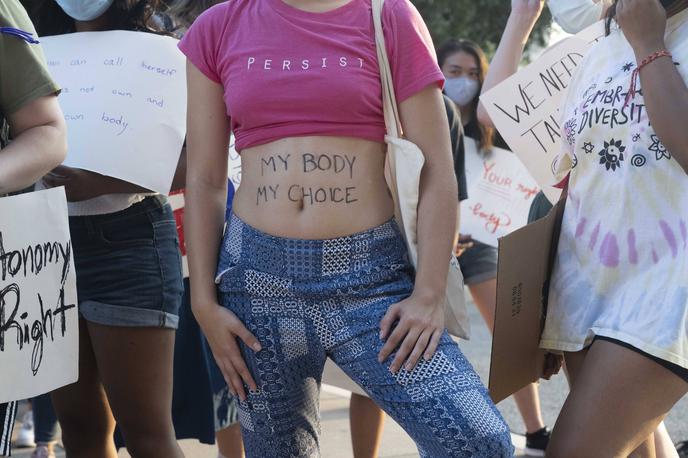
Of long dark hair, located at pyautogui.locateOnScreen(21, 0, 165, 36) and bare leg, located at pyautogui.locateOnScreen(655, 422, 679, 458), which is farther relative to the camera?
long dark hair, located at pyautogui.locateOnScreen(21, 0, 165, 36)

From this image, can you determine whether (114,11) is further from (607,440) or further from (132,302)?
(607,440)

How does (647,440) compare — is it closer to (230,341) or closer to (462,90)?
(230,341)

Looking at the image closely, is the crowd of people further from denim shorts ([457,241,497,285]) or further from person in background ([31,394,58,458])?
denim shorts ([457,241,497,285])

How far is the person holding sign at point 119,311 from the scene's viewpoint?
10.5 feet

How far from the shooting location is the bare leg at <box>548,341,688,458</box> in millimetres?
2580

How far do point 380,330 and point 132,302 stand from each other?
1041 mm

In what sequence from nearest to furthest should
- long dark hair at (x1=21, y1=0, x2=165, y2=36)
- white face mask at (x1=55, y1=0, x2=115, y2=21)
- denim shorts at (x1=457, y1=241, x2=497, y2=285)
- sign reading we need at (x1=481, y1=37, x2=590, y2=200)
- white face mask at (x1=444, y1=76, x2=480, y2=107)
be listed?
1. white face mask at (x1=55, y1=0, x2=115, y2=21)
2. long dark hair at (x1=21, y1=0, x2=165, y2=36)
3. sign reading we need at (x1=481, y1=37, x2=590, y2=200)
4. denim shorts at (x1=457, y1=241, x2=497, y2=285)
5. white face mask at (x1=444, y1=76, x2=480, y2=107)

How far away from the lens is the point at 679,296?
258 centimetres

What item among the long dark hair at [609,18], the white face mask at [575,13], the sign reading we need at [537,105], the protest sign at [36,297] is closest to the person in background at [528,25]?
the white face mask at [575,13]

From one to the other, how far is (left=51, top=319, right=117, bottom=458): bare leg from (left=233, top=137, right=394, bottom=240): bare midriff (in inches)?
40.2

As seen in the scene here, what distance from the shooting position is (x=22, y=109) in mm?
2559

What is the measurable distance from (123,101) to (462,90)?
2.75m

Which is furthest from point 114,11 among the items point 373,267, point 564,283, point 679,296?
point 679,296

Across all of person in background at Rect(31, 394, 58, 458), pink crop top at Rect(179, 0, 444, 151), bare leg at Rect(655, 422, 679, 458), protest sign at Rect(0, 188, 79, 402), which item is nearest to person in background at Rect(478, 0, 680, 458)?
bare leg at Rect(655, 422, 679, 458)
